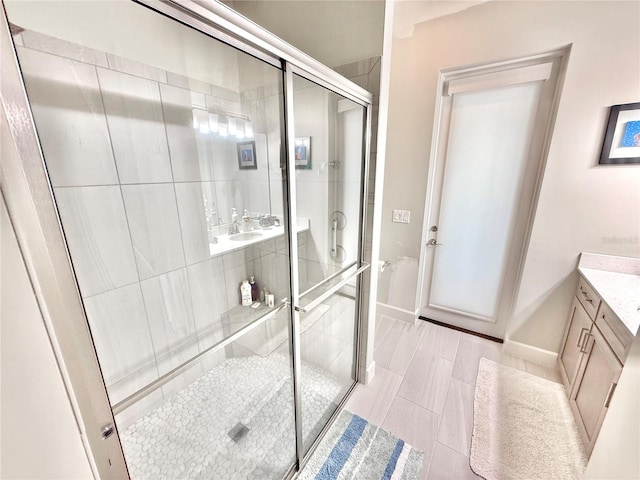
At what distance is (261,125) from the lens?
63.2 inches

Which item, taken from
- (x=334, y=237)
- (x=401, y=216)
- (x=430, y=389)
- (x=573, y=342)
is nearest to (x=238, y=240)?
(x=334, y=237)

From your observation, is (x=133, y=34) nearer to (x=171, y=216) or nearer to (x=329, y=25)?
(x=171, y=216)

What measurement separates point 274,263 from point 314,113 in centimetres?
97

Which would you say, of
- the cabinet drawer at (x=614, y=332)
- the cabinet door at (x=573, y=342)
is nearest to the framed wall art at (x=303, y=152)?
the cabinet drawer at (x=614, y=332)

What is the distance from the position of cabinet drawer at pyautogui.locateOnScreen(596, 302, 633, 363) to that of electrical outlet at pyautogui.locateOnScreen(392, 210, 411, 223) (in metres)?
1.36

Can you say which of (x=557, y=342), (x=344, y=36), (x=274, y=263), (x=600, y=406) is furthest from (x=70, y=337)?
(x=557, y=342)

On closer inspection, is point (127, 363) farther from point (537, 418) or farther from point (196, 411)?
point (537, 418)

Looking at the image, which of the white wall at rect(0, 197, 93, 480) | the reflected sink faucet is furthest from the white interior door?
the white wall at rect(0, 197, 93, 480)

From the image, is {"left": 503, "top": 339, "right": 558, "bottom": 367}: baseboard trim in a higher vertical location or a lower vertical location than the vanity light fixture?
lower

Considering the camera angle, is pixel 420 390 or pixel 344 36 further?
pixel 420 390

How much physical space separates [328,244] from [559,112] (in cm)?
176

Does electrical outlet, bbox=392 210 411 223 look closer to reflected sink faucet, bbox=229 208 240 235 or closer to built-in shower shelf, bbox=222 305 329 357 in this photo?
built-in shower shelf, bbox=222 305 329 357

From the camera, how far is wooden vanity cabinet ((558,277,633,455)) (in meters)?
1.25

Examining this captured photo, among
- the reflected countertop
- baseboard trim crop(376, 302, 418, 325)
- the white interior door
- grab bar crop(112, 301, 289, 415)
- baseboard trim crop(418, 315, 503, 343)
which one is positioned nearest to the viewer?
grab bar crop(112, 301, 289, 415)
